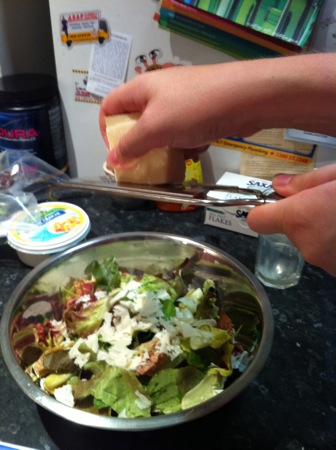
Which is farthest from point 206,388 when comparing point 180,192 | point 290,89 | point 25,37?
point 25,37

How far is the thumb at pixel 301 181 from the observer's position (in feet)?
1.52

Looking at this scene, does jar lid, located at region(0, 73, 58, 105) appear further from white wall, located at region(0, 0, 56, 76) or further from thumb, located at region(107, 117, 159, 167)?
thumb, located at region(107, 117, 159, 167)

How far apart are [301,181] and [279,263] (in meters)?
0.31

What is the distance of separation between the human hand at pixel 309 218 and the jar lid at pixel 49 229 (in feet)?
1.25

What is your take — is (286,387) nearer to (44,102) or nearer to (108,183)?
(108,183)

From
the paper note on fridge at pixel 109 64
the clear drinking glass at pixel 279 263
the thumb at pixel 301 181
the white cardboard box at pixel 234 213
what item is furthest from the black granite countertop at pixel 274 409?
the paper note on fridge at pixel 109 64

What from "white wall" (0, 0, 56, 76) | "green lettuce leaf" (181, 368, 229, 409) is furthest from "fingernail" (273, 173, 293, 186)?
"white wall" (0, 0, 56, 76)

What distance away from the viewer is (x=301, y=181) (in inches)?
18.4

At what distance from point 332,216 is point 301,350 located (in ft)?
1.03

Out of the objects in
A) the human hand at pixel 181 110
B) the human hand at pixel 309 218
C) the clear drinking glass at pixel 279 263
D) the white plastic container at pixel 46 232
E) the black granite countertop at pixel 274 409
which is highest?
the human hand at pixel 181 110

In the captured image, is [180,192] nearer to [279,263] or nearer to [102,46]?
[279,263]

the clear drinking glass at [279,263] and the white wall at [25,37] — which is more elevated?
the white wall at [25,37]

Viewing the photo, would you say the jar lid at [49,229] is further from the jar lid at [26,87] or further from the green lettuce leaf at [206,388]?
the green lettuce leaf at [206,388]

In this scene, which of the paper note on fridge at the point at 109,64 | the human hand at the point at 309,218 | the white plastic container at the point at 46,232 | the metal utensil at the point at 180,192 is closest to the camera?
the human hand at the point at 309,218
